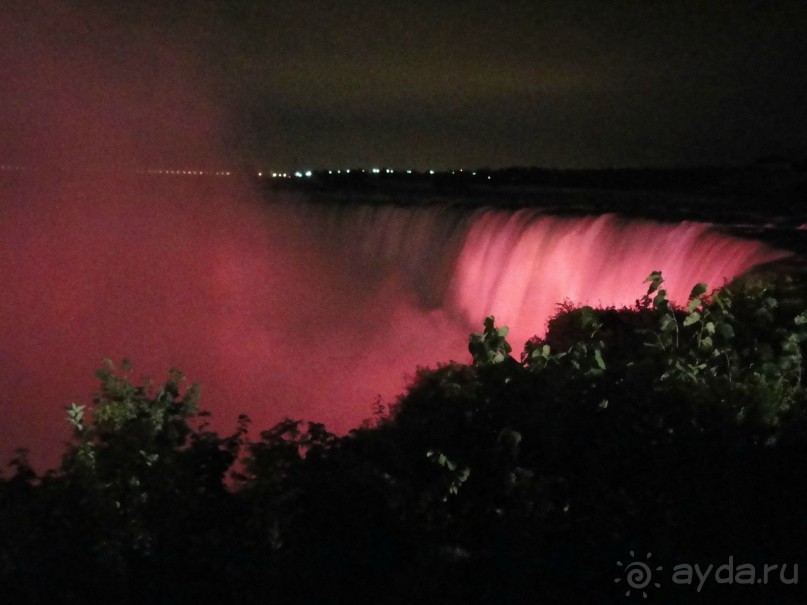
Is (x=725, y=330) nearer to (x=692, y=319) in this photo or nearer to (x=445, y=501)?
(x=692, y=319)

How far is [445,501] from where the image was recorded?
4137 mm

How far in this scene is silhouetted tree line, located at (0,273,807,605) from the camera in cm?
390

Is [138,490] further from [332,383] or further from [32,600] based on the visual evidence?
[332,383]

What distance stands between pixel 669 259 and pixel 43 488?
12.4 metres

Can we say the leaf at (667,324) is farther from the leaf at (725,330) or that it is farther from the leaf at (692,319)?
the leaf at (725,330)

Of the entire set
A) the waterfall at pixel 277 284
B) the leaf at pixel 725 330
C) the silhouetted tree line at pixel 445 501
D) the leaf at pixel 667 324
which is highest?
the waterfall at pixel 277 284

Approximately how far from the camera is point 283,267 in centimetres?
3159

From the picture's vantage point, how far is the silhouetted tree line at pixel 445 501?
3898mm

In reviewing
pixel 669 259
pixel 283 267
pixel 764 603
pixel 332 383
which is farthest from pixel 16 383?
pixel 764 603

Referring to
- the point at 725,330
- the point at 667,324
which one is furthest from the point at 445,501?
the point at 725,330

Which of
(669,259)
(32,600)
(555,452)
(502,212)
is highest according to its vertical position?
(502,212)

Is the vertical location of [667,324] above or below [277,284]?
below

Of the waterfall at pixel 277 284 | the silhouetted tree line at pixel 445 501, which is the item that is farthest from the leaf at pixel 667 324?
the waterfall at pixel 277 284

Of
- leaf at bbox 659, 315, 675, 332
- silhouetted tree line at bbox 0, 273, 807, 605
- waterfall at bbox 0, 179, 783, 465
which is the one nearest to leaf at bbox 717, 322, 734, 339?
leaf at bbox 659, 315, 675, 332
